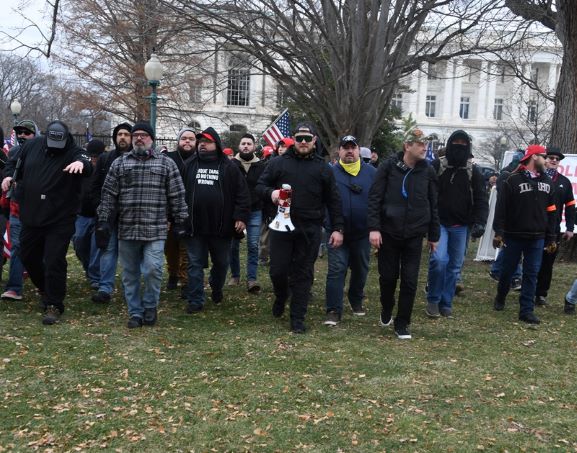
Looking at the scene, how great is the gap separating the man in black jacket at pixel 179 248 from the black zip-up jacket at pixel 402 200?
8.33ft

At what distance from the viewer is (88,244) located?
8695mm

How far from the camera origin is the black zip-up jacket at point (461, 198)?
773cm

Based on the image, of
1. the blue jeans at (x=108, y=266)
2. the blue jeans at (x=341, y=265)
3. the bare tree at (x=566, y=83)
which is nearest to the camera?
the blue jeans at (x=341, y=265)

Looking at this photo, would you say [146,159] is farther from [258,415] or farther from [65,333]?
[258,415]

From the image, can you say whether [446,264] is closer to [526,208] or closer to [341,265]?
[526,208]

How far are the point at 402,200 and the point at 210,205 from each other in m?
2.13

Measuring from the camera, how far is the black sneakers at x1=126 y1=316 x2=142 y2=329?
672 centimetres

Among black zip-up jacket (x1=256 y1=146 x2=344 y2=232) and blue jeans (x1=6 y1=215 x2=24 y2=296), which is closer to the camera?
black zip-up jacket (x1=256 y1=146 x2=344 y2=232)

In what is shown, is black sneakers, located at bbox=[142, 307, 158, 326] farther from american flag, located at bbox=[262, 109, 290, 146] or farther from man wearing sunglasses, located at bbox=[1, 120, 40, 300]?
american flag, located at bbox=[262, 109, 290, 146]

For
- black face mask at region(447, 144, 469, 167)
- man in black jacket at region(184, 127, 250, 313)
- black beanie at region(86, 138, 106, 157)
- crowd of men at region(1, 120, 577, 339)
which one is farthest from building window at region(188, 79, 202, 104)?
black face mask at region(447, 144, 469, 167)

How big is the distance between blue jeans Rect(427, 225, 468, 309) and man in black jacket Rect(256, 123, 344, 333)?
63.1 inches

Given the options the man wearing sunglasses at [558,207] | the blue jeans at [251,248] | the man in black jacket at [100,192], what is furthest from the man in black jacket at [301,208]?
the man wearing sunglasses at [558,207]

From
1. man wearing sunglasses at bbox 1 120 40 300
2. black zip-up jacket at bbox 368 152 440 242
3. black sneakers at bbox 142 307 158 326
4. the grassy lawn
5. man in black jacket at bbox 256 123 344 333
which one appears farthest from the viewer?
man wearing sunglasses at bbox 1 120 40 300

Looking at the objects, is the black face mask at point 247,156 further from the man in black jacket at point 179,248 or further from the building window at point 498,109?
the building window at point 498,109
